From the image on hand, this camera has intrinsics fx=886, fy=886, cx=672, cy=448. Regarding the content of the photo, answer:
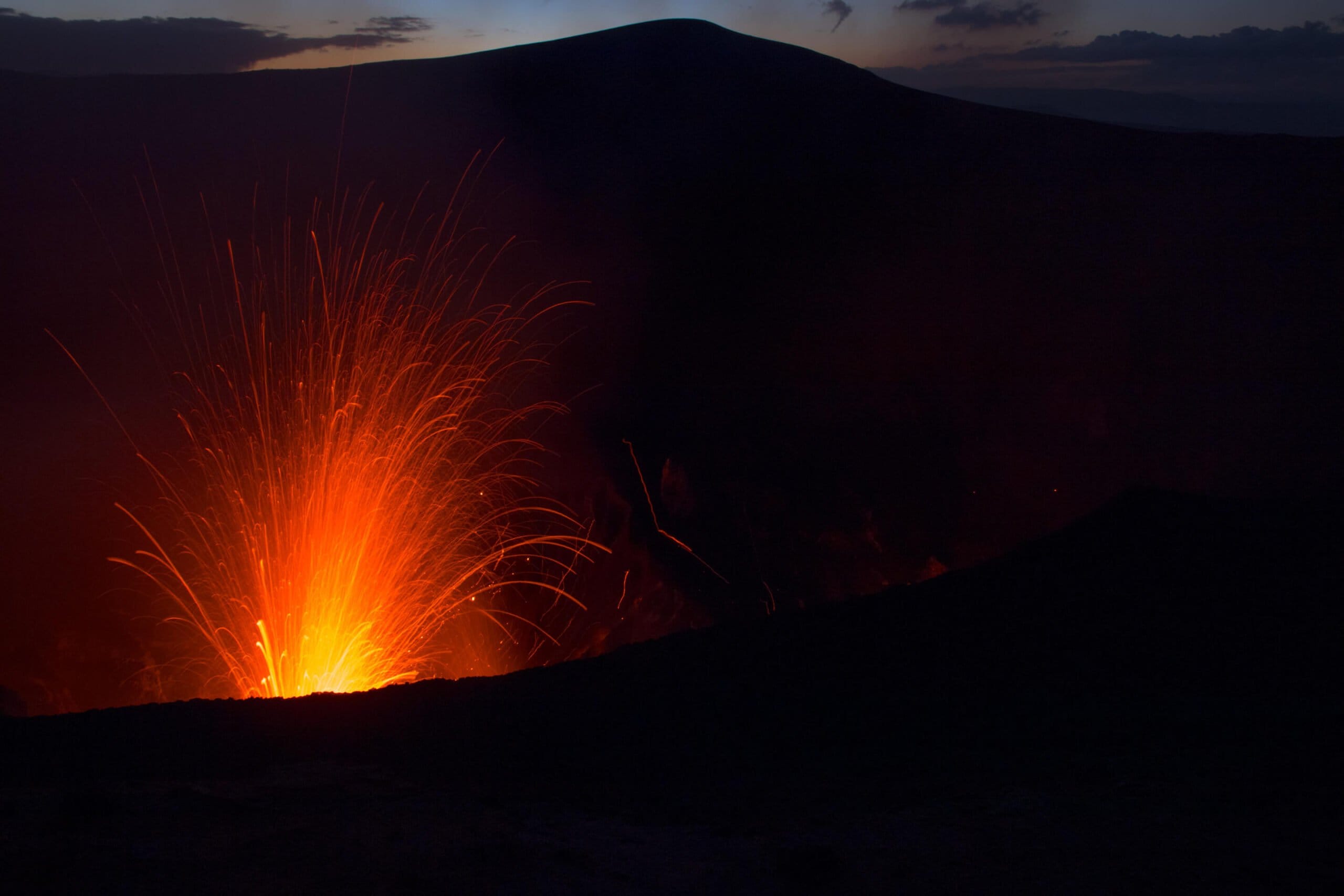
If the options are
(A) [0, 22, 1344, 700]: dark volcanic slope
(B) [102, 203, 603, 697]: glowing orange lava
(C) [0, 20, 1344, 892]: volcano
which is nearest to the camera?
(C) [0, 20, 1344, 892]: volcano

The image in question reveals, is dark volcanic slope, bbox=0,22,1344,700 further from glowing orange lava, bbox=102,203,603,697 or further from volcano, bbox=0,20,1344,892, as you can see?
glowing orange lava, bbox=102,203,603,697

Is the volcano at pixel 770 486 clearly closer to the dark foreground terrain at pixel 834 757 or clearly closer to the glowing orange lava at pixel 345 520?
the dark foreground terrain at pixel 834 757

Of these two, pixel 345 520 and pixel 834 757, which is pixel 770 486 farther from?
pixel 834 757

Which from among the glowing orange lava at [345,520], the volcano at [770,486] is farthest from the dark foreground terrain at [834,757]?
the glowing orange lava at [345,520]

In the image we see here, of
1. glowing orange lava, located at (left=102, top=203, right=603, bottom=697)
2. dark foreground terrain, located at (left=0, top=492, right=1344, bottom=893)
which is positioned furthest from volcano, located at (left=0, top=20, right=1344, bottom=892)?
glowing orange lava, located at (left=102, top=203, right=603, bottom=697)

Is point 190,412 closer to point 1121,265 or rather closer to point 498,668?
point 498,668

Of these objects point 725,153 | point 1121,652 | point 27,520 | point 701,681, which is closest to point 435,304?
point 27,520

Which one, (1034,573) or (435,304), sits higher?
(435,304)
